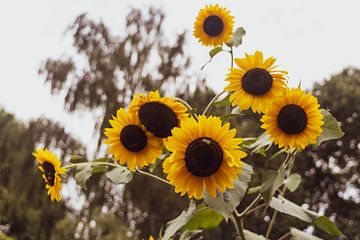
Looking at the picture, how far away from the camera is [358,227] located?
324 inches

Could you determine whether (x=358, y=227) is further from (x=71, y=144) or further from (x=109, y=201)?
(x=71, y=144)

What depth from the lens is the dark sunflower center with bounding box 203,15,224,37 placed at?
143cm

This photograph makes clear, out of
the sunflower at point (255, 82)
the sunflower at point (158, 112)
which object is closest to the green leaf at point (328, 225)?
the sunflower at point (255, 82)


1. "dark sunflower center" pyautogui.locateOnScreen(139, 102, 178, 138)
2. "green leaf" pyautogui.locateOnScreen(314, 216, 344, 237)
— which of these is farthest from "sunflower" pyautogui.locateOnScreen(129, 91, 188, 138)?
"green leaf" pyautogui.locateOnScreen(314, 216, 344, 237)

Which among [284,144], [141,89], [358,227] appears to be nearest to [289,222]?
[358,227]

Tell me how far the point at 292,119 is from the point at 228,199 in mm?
285

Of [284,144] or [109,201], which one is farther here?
[109,201]

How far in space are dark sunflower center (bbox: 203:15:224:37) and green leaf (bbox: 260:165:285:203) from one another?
25.4 inches

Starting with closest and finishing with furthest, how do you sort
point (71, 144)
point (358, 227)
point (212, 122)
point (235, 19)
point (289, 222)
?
1. point (212, 122)
2. point (235, 19)
3. point (289, 222)
4. point (358, 227)
5. point (71, 144)

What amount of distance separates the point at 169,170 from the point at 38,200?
9138 mm

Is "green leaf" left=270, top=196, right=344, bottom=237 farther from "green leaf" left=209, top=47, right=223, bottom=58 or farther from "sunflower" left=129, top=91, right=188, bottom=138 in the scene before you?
"green leaf" left=209, top=47, right=223, bottom=58

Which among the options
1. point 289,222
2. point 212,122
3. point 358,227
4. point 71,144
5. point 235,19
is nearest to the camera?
point 212,122

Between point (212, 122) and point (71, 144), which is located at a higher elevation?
point (71, 144)

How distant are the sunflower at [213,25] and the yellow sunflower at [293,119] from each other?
442 millimetres
